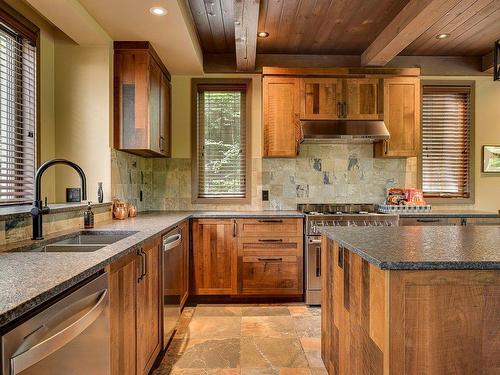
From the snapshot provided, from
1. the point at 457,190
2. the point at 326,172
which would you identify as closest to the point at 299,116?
the point at 326,172

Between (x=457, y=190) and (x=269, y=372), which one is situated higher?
(x=457, y=190)

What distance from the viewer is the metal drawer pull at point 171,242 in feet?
7.81

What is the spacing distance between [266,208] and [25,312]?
3.23 meters

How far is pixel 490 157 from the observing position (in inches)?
161

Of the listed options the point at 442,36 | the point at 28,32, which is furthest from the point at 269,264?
the point at 442,36

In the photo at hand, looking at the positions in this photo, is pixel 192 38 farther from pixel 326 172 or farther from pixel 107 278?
pixel 107 278

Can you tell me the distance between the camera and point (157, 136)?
10.8 feet

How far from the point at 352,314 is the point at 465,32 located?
3.28m

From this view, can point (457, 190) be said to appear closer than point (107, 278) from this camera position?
No

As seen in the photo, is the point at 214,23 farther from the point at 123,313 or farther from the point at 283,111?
the point at 123,313

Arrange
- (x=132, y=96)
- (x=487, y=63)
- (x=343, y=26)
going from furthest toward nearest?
(x=487, y=63), (x=343, y=26), (x=132, y=96)

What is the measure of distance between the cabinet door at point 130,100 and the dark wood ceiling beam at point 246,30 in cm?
88

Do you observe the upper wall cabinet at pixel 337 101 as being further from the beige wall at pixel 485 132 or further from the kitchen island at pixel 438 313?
the kitchen island at pixel 438 313

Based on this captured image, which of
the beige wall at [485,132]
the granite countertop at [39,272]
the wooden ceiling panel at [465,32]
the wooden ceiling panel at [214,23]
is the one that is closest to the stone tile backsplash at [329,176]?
the beige wall at [485,132]
